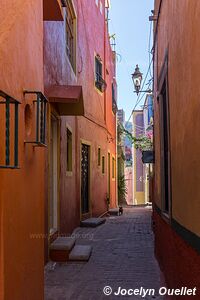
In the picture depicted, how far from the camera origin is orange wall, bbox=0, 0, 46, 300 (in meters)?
3.32

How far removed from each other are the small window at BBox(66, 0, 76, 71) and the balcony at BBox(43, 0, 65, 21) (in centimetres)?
460

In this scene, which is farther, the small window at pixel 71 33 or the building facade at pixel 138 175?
the building facade at pixel 138 175

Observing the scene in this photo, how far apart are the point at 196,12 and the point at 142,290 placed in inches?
163

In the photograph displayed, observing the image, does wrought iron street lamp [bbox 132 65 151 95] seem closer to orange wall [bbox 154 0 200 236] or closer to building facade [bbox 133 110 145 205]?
orange wall [bbox 154 0 200 236]

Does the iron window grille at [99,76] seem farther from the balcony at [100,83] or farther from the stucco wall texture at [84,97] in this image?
the stucco wall texture at [84,97]

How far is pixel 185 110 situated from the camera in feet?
13.3

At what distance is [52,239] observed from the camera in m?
8.38

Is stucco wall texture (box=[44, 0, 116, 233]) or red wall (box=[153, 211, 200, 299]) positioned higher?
stucco wall texture (box=[44, 0, 116, 233])

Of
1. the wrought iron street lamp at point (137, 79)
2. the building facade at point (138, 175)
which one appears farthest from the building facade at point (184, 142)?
the building facade at point (138, 175)

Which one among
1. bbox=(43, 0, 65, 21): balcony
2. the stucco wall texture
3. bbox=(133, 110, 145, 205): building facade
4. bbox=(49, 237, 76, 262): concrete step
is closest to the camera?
bbox=(43, 0, 65, 21): balcony

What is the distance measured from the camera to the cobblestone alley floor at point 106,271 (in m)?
6.22

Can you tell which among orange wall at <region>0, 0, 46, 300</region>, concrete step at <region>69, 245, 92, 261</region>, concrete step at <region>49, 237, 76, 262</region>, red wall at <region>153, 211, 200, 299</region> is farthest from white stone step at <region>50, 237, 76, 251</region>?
orange wall at <region>0, 0, 46, 300</region>

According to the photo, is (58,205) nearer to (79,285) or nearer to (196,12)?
(79,285)

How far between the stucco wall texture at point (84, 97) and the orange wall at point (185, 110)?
3.37 meters
